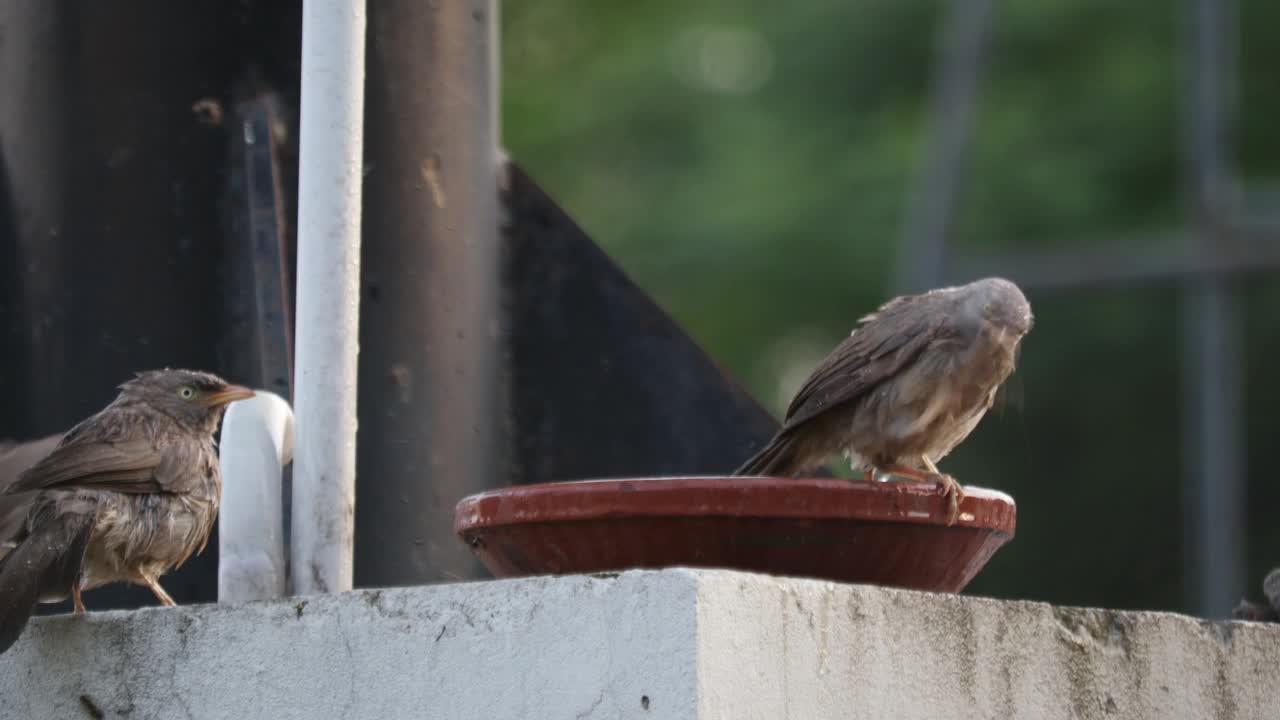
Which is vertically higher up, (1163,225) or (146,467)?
(1163,225)

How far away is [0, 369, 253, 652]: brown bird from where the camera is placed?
160 inches

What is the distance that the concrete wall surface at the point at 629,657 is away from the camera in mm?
2971

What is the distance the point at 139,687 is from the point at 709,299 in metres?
13.7

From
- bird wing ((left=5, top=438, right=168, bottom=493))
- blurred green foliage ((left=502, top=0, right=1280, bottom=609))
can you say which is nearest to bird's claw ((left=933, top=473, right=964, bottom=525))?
bird wing ((left=5, top=438, right=168, bottom=493))

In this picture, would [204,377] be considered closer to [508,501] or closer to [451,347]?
[451,347]

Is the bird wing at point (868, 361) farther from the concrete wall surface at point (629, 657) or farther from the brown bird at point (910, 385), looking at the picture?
the concrete wall surface at point (629, 657)

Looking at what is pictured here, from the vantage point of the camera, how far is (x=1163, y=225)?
13.6m

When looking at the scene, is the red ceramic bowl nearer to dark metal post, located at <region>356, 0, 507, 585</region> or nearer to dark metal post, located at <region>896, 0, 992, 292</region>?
dark metal post, located at <region>356, 0, 507, 585</region>

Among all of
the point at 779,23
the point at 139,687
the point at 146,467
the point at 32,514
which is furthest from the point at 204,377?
the point at 779,23

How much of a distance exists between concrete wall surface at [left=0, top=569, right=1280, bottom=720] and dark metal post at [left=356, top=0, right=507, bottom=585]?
164 cm

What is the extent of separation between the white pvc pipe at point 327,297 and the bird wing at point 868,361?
43.4 inches

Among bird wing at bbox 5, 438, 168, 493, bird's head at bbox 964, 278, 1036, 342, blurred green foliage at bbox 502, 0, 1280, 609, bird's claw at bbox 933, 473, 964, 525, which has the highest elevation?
blurred green foliage at bbox 502, 0, 1280, 609

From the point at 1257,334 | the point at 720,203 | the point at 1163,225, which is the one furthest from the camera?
the point at 720,203

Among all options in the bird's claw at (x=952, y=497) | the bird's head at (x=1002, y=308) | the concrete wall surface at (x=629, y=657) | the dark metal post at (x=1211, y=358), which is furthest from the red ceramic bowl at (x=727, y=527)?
the dark metal post at (x=1211, y=358)
